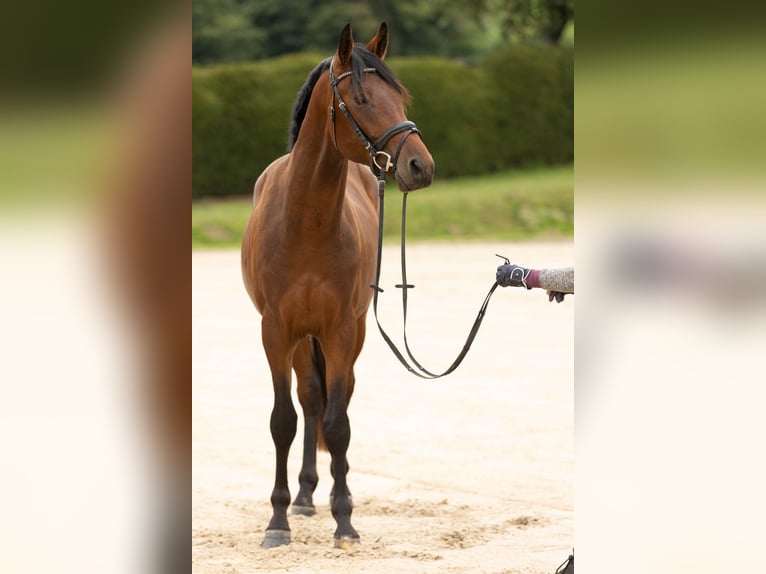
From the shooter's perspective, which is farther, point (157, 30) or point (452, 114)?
point (452, 114)

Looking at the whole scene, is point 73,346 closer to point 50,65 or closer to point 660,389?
point 50,65

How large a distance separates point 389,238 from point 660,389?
19226 mm

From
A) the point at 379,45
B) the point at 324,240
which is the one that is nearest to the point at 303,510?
the point at 324,240

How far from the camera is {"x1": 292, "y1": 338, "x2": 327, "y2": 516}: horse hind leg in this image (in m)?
5.74

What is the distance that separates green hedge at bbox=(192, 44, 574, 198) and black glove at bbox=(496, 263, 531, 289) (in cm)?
1926

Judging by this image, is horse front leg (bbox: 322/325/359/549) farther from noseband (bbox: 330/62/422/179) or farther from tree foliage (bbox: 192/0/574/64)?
tree foliage (bbox: 192/0/574/64)

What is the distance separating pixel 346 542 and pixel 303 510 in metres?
0.73

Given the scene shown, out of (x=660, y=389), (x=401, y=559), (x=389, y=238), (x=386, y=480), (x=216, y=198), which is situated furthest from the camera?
(x=216, y=198)

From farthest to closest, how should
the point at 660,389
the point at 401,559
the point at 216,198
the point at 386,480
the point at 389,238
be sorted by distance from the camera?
1. the point at 216,198
2. the point at 389,238
3. the point at 386,480
4. the point at 401,559
5. the point at 660,389

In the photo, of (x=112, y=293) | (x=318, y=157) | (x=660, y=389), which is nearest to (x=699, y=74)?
(x=660, y=389)

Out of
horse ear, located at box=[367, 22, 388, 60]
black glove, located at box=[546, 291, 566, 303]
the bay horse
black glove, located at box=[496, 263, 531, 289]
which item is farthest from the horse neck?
black glove, located at box=[546, 291, 566, 303]

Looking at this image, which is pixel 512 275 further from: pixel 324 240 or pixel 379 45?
pixel 379 45

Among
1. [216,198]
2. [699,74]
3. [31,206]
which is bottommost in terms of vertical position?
[31,206]

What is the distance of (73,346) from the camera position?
142 cm
